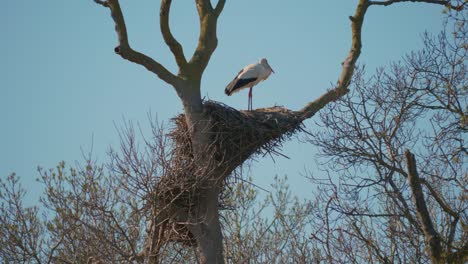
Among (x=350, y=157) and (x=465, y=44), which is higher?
(x=465, y=44)

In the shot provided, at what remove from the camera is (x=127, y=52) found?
9547 mm

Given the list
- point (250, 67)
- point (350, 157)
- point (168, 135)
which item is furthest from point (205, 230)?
point (250, 67)

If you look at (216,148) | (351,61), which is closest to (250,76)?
(351,61)

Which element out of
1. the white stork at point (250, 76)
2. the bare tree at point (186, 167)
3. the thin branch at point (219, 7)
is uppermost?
the white stork at point (250, 76)

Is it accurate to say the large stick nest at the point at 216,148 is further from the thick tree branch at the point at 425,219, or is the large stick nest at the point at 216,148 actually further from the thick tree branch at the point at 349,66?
the thick tree branch at the point at 425,219

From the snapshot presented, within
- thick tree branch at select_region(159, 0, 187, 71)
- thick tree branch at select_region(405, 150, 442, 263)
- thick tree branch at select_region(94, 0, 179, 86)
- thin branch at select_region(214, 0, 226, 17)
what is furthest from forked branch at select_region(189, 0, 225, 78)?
thick tree branch at select_region(405, 150, 442, 263)

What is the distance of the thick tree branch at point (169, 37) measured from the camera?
1002 cm

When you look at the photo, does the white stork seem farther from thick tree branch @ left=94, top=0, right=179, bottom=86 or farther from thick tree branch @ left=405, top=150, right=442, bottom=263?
thick tree branch @ left=405, top=150, right=442, bottom=263

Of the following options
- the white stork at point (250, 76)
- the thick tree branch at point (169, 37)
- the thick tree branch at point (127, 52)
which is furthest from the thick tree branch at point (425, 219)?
the white stork at point (250, 76)

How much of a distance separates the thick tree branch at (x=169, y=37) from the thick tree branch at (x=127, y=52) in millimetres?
304

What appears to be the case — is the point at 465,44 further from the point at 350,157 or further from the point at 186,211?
the point at 186,211

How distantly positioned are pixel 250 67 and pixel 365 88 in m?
4.11

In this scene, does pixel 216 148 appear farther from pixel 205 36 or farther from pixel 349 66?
pixel 349 66

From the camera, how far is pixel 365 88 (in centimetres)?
923
